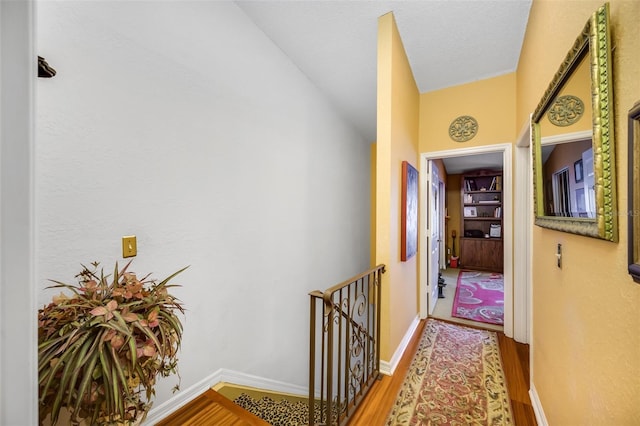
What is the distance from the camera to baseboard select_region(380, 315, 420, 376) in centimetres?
201

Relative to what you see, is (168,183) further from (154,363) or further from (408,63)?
(408,63)

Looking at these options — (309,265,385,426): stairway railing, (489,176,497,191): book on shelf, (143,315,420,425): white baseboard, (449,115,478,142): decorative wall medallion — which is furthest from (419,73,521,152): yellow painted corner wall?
(489,176,497,191): book on shelf

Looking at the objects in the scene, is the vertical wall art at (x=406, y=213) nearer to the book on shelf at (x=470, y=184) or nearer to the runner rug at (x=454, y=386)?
the runner rug at (x=454, y=386)

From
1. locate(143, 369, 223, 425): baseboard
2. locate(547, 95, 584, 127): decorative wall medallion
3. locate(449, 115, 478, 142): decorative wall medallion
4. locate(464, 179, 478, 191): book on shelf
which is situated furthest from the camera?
locate(464, 179, 478, 191): book on shelf

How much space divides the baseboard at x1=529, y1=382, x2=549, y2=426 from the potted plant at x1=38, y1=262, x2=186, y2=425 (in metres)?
2.05

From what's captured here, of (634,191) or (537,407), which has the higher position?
(634,191)

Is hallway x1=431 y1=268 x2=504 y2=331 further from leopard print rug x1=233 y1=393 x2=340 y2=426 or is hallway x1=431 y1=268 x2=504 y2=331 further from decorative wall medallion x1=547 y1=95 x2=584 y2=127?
decorative wall medallion x1=547 y1=95 x2=584 y2=127

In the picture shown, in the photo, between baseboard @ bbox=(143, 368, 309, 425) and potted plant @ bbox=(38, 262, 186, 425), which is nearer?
potted plant @ bbox=(38, 262, 186, 425)

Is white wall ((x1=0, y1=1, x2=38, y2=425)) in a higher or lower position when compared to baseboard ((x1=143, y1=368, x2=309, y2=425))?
higher

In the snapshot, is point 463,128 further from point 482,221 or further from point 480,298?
point 482,221

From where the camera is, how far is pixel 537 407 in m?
1.57

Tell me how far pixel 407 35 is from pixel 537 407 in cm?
295

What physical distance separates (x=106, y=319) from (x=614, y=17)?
1774 mm

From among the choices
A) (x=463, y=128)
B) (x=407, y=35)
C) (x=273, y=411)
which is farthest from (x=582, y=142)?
(x=273, y=411)
